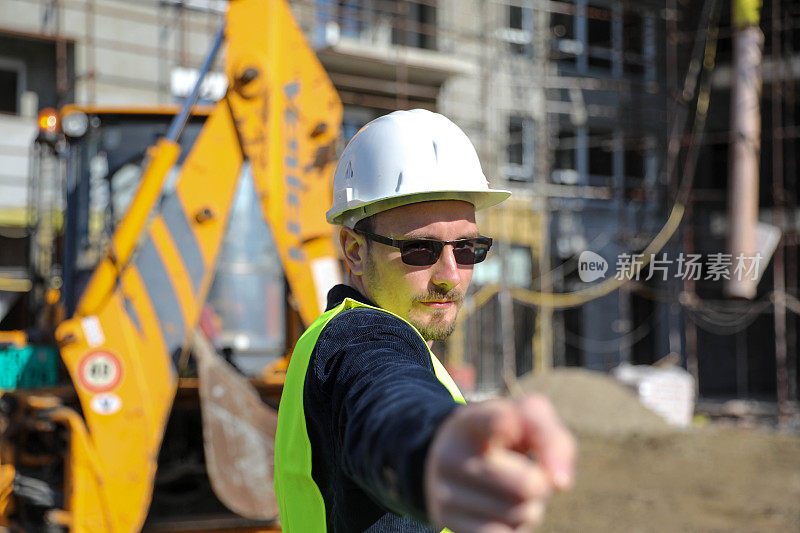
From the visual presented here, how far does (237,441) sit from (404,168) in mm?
2784

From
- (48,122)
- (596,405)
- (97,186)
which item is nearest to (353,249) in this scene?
(97,186)

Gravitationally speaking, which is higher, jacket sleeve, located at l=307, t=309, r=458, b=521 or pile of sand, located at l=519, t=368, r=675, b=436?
jacket sleeve, located at l=307, t=309, r=458, b=521

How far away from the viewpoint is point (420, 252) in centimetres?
148

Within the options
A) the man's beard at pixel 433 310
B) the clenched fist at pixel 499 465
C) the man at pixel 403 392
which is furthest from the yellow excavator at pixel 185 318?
the clenched fist at pixel 499 465

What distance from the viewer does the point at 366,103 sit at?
14195mm

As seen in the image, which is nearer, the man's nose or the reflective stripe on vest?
the reflective stripe on vest

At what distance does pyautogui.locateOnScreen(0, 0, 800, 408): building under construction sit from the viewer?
12.6 metres

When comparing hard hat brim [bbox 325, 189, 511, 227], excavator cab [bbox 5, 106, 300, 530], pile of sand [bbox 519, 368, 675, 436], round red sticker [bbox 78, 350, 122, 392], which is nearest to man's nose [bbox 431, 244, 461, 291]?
hard hat brim [bbox 325, 189, 511, 227]

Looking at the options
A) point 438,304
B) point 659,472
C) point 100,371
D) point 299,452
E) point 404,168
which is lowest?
point 659,472

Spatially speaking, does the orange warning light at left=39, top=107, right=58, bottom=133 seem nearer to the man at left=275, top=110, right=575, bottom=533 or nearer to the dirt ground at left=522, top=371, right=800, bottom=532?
the man at left=275, top=110, right=575, bottom=533

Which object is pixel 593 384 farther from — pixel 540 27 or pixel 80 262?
pixel 80 262

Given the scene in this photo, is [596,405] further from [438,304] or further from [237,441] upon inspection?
[438,304]

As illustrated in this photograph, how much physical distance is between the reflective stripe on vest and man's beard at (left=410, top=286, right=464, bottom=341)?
5cm

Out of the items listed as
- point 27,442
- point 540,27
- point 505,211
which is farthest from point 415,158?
point 540,27
